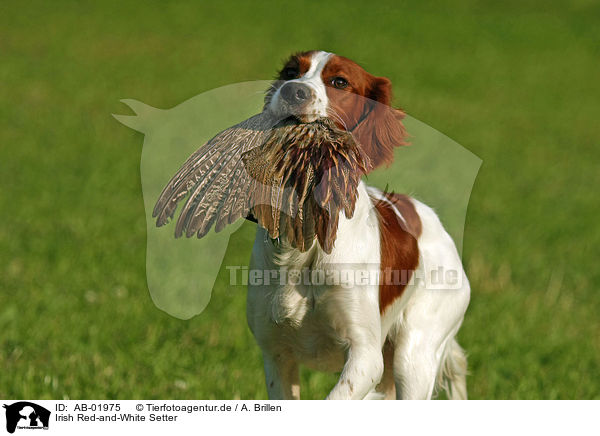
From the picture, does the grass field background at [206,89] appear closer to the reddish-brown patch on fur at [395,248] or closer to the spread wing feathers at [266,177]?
the reddish-brown patch on fur at [395,248]

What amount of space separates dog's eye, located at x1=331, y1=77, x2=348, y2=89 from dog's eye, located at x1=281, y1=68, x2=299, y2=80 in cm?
15

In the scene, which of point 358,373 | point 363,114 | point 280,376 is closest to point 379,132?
point 363,114

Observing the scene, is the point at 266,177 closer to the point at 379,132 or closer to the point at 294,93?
the point at 294,93

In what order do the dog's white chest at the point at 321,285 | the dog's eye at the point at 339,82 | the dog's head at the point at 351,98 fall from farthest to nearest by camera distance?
the dog's white chest at the point at 321,285 → the dog's eye at the point at 339,82 → the dog's head at the point at 351,98

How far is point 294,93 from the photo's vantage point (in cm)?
264

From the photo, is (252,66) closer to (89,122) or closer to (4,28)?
(89,122)

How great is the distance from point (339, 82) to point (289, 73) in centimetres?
21

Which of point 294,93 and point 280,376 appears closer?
point 294,93

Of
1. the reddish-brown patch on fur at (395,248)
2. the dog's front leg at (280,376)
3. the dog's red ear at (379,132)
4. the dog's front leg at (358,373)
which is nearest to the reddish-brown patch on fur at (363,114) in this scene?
the dog's red ear at (379,132)

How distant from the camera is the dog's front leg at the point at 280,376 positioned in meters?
3.27

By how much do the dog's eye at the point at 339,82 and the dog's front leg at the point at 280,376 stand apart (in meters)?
1.07

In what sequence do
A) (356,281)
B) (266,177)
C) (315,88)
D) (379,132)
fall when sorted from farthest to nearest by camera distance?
(356,281) < (379,132) < (315,88) < (266,177)
